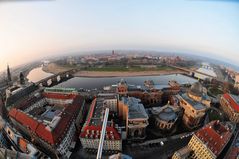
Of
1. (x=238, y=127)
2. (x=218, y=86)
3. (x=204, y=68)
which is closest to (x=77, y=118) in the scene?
(x=238, y=127)

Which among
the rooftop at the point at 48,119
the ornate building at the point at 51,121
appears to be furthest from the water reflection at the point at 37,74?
the rooftop at the point at 48,119

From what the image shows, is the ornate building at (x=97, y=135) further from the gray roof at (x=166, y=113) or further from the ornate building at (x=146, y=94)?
the ornate building at (x=146, y=94)

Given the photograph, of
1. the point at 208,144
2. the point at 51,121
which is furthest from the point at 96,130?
the point at 208,144

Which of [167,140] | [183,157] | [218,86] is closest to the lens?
[183,157]

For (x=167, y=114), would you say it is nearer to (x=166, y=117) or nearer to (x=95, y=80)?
(x=166, y=117)

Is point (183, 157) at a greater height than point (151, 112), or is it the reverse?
point (151, 112)

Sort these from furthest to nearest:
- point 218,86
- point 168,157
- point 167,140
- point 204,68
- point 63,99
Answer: point 204,68 → point 218,86 → point 63,99 → point 167,140 → point 168,157

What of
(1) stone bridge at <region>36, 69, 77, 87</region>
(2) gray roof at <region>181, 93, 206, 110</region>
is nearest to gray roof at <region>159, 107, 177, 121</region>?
(2) gray roof at <region>181, 93, 206, 110</region>

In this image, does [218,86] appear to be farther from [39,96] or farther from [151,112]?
[39,96]
